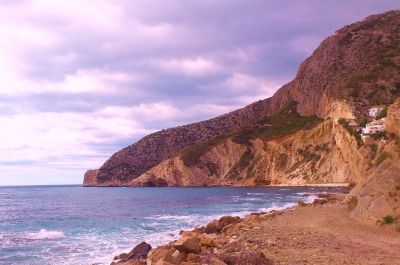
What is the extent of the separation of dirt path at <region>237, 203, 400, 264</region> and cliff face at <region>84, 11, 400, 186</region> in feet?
148

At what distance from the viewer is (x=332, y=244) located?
449 inches

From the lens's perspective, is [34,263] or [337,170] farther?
[337,170]

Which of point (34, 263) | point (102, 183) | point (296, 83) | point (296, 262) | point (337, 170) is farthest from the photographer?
point (102, 183)

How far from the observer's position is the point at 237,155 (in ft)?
338

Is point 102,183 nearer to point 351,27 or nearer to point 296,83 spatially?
point 296,83

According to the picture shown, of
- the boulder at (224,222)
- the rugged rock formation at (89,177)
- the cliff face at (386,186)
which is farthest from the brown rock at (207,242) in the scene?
the rugged rock formation at (89,177)

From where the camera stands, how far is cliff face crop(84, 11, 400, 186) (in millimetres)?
72688

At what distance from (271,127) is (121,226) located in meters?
84.7

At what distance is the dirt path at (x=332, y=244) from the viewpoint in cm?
932

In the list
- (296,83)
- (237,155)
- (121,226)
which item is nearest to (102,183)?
(237,155)

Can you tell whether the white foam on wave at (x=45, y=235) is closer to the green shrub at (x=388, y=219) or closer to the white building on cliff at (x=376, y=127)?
the green shrub at (x=388, y=219)

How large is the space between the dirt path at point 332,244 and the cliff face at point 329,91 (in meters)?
45.1

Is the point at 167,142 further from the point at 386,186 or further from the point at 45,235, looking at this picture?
the point at 386,186

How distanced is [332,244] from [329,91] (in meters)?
75.9
